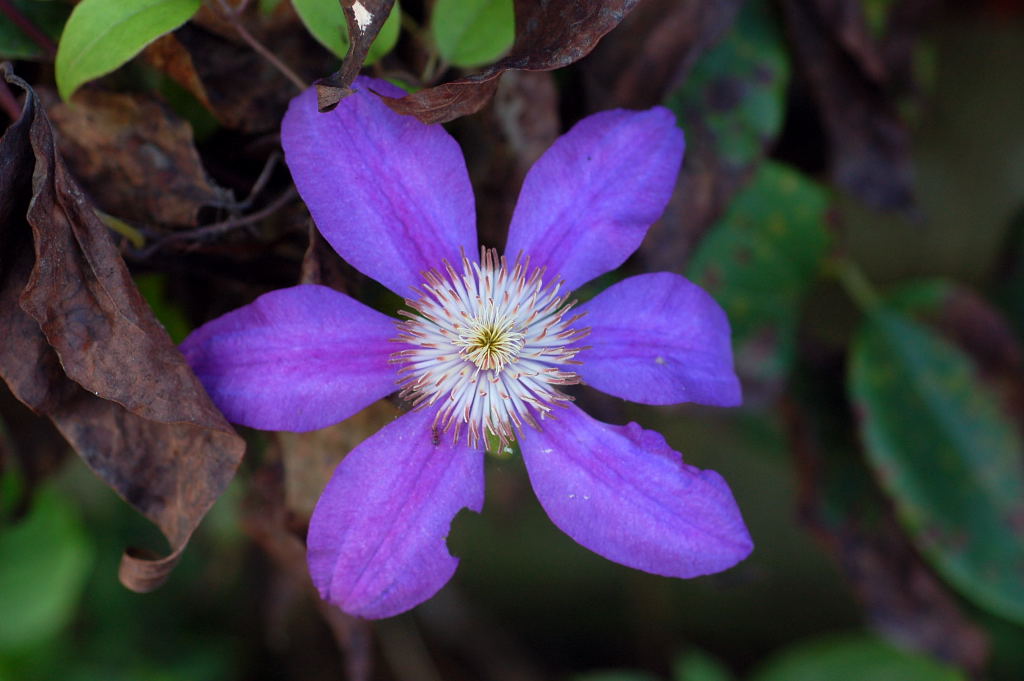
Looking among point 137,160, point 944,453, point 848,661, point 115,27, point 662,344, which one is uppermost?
point 115,27

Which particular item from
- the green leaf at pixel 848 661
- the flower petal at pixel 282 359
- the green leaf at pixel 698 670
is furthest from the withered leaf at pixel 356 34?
the green leaf at pixel 848 661

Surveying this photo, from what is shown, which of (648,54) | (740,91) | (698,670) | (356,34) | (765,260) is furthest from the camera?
(698,670)

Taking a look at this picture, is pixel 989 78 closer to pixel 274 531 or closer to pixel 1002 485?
pixel 1002 485

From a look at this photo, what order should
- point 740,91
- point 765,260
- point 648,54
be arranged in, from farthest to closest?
point 765,260 → point 740,91 → point 648,54

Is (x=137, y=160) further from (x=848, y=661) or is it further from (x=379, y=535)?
(x=848, y=661)

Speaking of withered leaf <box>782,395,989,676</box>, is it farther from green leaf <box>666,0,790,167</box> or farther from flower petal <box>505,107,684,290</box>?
flower petal <box>505,107,684,290</box>

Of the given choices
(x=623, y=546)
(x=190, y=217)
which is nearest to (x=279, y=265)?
(x=190, y=217)

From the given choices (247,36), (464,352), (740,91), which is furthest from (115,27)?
(740,91)
